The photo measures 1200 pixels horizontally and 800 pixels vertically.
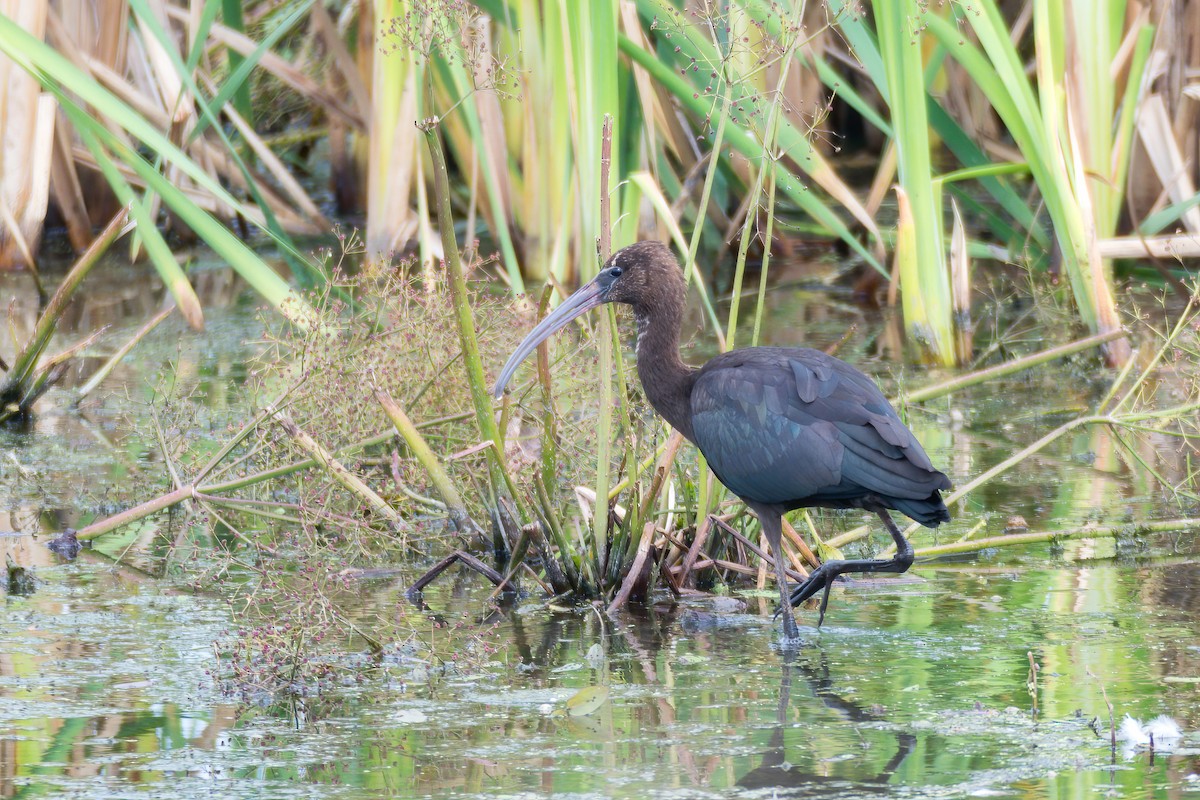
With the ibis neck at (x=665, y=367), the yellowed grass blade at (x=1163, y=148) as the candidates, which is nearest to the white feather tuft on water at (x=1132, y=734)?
the ibis neck at (x=665, y=367)

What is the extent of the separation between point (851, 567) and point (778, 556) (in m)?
0.27

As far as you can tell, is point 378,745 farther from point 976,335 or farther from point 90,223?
point 90,223

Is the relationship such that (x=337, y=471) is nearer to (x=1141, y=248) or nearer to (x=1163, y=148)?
(x=1141, y=248)

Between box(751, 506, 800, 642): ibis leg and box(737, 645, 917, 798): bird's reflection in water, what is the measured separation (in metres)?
0.36

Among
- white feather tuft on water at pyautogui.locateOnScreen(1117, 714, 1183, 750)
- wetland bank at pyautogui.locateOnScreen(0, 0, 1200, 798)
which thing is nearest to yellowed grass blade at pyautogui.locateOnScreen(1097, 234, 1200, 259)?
wetland bank at pyautogui.locateOnScreen(0, 0, 1200, 798)

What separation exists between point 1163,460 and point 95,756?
4.44 meters

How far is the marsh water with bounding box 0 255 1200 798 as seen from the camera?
364 centimetres

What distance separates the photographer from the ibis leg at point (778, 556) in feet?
15.5

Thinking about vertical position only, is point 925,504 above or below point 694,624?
above

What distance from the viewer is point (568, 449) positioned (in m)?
5.94

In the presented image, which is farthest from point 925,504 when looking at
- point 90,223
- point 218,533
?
point 90,223

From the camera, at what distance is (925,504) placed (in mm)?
4715

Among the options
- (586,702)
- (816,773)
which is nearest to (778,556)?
(586,702)

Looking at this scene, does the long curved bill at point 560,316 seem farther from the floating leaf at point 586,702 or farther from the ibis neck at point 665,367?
the floating leaf at point 586,702
